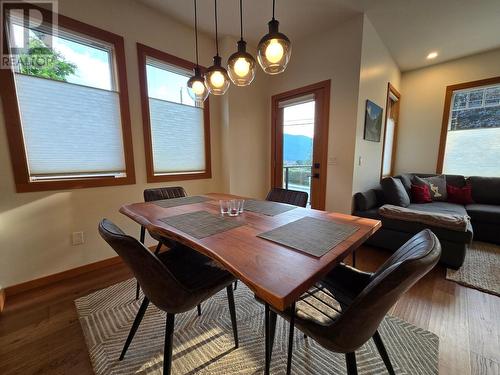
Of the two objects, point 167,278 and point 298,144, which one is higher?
point 298,144

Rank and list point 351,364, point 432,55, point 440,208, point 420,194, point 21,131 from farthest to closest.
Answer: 1. point 432,55
2. point 420,194
3. point 440,208
4. point 21,131
5. point 351,364

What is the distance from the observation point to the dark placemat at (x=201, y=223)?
41.8 inches

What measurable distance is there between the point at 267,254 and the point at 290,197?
3.64 feet

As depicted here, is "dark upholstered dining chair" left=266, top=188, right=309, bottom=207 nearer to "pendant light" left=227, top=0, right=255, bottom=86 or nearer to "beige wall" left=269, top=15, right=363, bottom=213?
"pendant light" left=227, top=0, right=255, bottom=86

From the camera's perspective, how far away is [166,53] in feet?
7.86

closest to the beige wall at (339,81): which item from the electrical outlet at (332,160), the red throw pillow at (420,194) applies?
the electrical outlet at (332,160)

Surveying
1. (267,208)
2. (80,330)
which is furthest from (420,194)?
(80,330)

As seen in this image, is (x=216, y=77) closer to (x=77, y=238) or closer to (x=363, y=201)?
(x=77, y=238)

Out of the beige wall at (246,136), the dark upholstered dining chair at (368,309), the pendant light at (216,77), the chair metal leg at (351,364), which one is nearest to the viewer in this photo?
the dark upholstered dining chair at (368,309)

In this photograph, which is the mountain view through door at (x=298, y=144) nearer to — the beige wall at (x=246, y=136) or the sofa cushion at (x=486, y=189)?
the beige wall at (x=246, y=136)

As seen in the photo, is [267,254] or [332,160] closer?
[267,254]

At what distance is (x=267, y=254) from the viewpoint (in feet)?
2.66

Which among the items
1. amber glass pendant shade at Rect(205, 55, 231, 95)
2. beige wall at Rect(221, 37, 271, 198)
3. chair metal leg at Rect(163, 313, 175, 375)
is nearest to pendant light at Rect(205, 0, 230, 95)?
amber glass pendant shade at Rect(205, 55, 231, 95)

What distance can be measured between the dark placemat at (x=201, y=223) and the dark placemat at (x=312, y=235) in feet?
0.79
